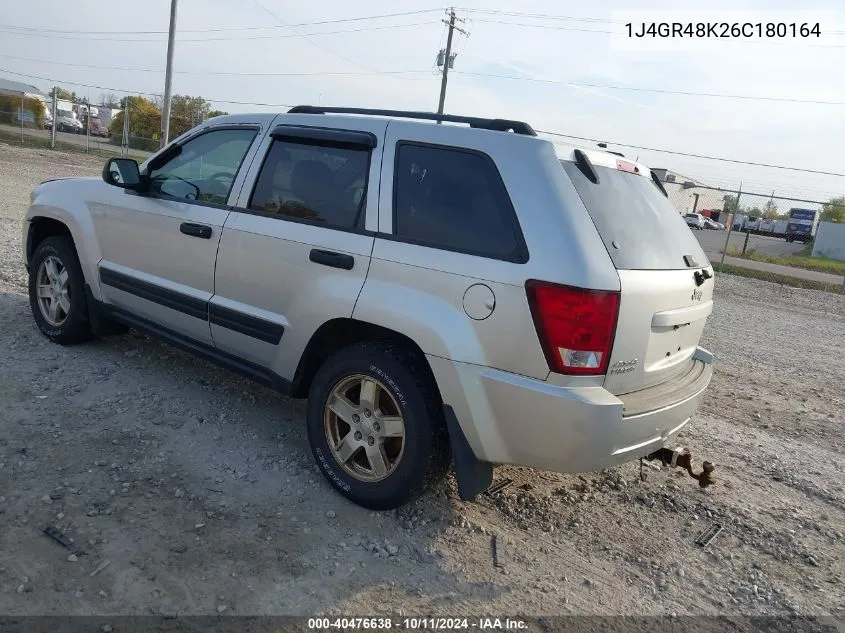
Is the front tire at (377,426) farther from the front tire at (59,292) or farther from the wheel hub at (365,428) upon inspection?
the front tire at (59,292)

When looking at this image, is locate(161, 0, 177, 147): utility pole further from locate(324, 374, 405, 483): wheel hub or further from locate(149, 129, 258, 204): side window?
locate(324, 374, 405, 483): wheel hub

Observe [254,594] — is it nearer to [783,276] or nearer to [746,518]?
[746,518]

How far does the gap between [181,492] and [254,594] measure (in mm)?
870

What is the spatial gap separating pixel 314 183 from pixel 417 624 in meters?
2.30

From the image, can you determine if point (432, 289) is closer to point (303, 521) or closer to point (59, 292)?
point (303, 521)

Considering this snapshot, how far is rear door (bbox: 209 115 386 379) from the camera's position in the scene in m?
3.51

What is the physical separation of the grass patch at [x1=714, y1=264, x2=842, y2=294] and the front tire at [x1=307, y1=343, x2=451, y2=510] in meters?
16.4

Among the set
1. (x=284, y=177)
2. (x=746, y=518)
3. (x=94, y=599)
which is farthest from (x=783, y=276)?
(x=94, y=599)

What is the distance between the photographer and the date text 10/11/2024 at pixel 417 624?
2666mm

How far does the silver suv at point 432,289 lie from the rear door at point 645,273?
0.01 m

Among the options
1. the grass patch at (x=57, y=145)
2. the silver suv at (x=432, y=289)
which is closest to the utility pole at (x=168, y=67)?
the grass patch at (x=57, y=145)

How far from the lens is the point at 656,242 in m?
3.36

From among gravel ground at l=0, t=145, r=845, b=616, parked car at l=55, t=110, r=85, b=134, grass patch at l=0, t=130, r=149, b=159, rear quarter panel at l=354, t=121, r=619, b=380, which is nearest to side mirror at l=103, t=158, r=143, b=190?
gravel ground at l=0, t=145, r=845, b=616

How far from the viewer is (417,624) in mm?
2721
